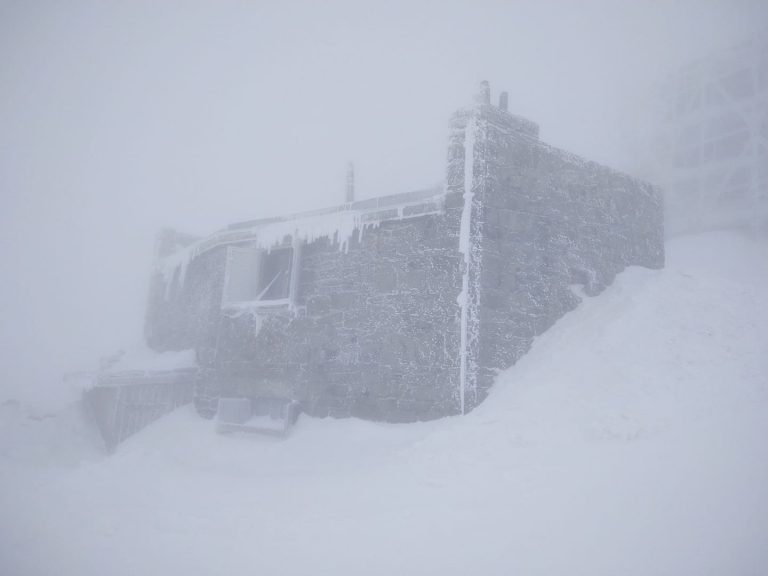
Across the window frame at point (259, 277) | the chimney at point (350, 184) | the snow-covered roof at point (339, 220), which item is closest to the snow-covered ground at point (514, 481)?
the window frame at point (259, 277)

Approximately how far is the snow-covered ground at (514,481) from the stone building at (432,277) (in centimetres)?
59

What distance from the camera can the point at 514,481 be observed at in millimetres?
6137

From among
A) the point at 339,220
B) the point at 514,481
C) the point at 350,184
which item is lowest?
the point at 514,481

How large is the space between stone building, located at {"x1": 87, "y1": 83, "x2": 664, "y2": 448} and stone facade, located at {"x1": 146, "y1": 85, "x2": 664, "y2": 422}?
0.09 ft

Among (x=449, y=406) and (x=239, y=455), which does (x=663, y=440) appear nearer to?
(x=449, y=406)

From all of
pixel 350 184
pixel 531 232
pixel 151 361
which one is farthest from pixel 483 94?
pixel 151 361

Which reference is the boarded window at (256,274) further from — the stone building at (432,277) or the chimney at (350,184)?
the chimney at (350,184)

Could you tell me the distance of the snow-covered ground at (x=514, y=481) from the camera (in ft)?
16.2

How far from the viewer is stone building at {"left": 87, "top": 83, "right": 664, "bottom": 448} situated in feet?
28.0

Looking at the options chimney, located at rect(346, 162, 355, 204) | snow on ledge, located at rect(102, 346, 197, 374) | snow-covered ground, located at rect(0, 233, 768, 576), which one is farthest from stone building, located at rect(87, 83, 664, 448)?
chimney, located at rect(346, 162, 355, 204)

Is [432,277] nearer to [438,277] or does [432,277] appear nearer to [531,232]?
[438,277]

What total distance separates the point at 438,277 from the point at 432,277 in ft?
0.38

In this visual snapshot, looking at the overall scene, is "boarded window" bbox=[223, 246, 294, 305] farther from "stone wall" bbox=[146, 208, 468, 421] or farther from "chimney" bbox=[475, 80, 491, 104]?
"chimney" bbox=[475, 80, 491, 104]

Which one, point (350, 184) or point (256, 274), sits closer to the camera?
point (256, 274)
